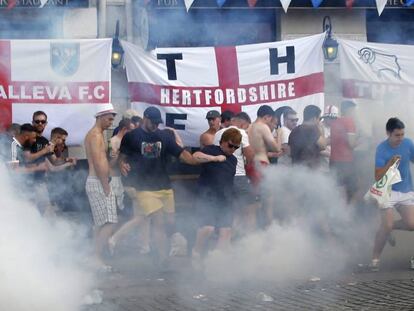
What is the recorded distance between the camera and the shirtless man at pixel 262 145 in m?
10.7

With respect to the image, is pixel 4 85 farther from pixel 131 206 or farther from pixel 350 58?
pixel 350 58

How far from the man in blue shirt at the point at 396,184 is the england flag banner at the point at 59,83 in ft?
9.94

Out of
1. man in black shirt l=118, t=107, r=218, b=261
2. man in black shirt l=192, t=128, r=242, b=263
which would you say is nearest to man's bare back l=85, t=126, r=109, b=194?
man in black shirt l=118, t=107, r=218, b=261

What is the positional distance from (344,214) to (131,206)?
90.5 inches

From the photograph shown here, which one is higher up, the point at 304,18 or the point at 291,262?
the point at 304,18

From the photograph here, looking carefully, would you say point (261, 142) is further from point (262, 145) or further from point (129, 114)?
point (129, 114)

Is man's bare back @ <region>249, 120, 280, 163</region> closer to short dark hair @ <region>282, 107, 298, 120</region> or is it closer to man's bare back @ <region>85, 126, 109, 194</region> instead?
short dark hair @ <region>282, 107, 298, 120</region>

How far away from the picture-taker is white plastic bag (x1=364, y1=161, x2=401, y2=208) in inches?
389

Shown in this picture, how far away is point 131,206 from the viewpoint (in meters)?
10.8

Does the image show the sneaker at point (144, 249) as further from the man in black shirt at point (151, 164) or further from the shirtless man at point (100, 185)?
the shirtless man at point (100, 185)

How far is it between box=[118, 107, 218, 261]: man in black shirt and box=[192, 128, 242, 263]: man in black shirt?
39cm

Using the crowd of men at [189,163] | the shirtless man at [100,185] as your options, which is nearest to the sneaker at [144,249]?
the crowd of men at [189,163]

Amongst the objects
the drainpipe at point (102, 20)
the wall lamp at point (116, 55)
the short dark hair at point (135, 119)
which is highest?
the drainpipe at point (102, 20)

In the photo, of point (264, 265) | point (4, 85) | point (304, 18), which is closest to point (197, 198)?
point (264, 265)
